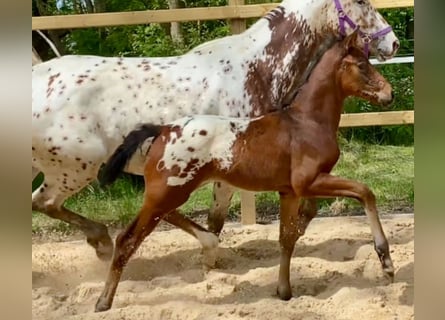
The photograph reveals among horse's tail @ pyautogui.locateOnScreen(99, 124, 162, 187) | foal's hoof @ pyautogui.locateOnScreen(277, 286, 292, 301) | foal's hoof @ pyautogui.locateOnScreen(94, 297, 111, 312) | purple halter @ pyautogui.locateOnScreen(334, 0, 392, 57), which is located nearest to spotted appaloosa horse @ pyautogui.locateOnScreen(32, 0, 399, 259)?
purple halter @ pyautogui.locateOnScreen(334, 0, 392, 57)

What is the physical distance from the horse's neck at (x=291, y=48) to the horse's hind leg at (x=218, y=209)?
1.44 ft

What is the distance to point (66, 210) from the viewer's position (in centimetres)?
282

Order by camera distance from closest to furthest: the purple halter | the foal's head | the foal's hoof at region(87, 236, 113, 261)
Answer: the foal's head < the purple halter < the foal's hoof at region(87, 236, 113, 261)

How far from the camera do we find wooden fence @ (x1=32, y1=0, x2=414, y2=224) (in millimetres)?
2861

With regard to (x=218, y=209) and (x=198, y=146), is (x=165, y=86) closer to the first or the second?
(x=198, y=146)

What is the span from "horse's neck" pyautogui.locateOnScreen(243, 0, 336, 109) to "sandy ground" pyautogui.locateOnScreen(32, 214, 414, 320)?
27.0 inches

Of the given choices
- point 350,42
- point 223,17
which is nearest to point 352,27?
point 350,42

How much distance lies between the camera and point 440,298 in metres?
2.01

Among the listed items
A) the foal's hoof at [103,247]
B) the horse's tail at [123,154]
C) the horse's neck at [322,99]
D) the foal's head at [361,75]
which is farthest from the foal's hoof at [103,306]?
the foal's head at [361,75]

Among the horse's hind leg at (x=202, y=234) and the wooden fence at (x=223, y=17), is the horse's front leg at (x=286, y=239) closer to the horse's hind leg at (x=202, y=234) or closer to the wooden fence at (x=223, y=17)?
the horse's hind leg at (x=202, y=234)

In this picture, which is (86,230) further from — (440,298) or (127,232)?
(440,298)

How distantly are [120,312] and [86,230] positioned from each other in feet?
1.51

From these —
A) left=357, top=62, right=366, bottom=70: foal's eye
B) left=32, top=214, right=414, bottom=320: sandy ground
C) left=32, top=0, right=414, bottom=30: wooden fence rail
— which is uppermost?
left=32, top=0, right=414, bottom=30: wooden fence rail

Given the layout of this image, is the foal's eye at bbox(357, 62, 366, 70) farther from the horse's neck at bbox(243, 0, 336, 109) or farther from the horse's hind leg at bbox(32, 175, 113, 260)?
the horse's hind leg at bbox(32, 175, 113, 260)
